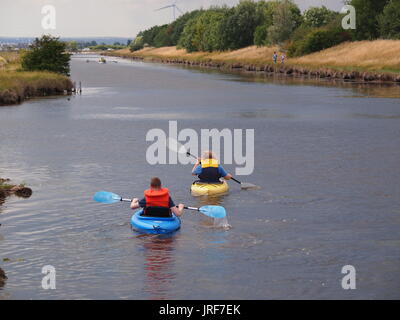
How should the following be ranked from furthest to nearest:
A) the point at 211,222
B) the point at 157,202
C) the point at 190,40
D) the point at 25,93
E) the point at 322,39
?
the point at 190,40, the point at 322,39, the point at 25,93, the point at 211,222, the point at 157,202

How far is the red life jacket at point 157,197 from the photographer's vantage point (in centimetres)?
1590

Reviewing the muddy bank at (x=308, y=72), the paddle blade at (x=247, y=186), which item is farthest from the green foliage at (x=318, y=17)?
the paddle blade at (x=247, y=186)

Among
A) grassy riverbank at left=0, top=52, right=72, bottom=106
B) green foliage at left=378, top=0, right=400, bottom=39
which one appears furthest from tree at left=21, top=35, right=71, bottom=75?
green foliage at left=378, top=0, right=400, bottom=39

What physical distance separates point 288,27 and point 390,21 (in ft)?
82.1

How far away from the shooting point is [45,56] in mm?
58969

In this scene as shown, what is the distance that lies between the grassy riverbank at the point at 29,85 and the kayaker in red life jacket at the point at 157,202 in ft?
108

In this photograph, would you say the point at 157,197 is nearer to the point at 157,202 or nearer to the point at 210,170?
the point at 157,202

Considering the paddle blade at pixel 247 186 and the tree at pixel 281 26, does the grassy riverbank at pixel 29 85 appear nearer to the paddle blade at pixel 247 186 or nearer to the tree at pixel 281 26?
the paddle blade at pixel 247 186

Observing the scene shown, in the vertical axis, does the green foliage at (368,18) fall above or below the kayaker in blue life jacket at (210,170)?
above

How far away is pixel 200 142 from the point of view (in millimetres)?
31312

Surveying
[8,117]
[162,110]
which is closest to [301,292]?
[8,117]

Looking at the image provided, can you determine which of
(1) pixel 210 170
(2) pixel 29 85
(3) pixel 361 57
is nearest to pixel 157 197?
(1) pixel 210 170

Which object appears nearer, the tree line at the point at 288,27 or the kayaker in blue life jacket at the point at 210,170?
the kayaker in blue life jacket at the point at 210,170
